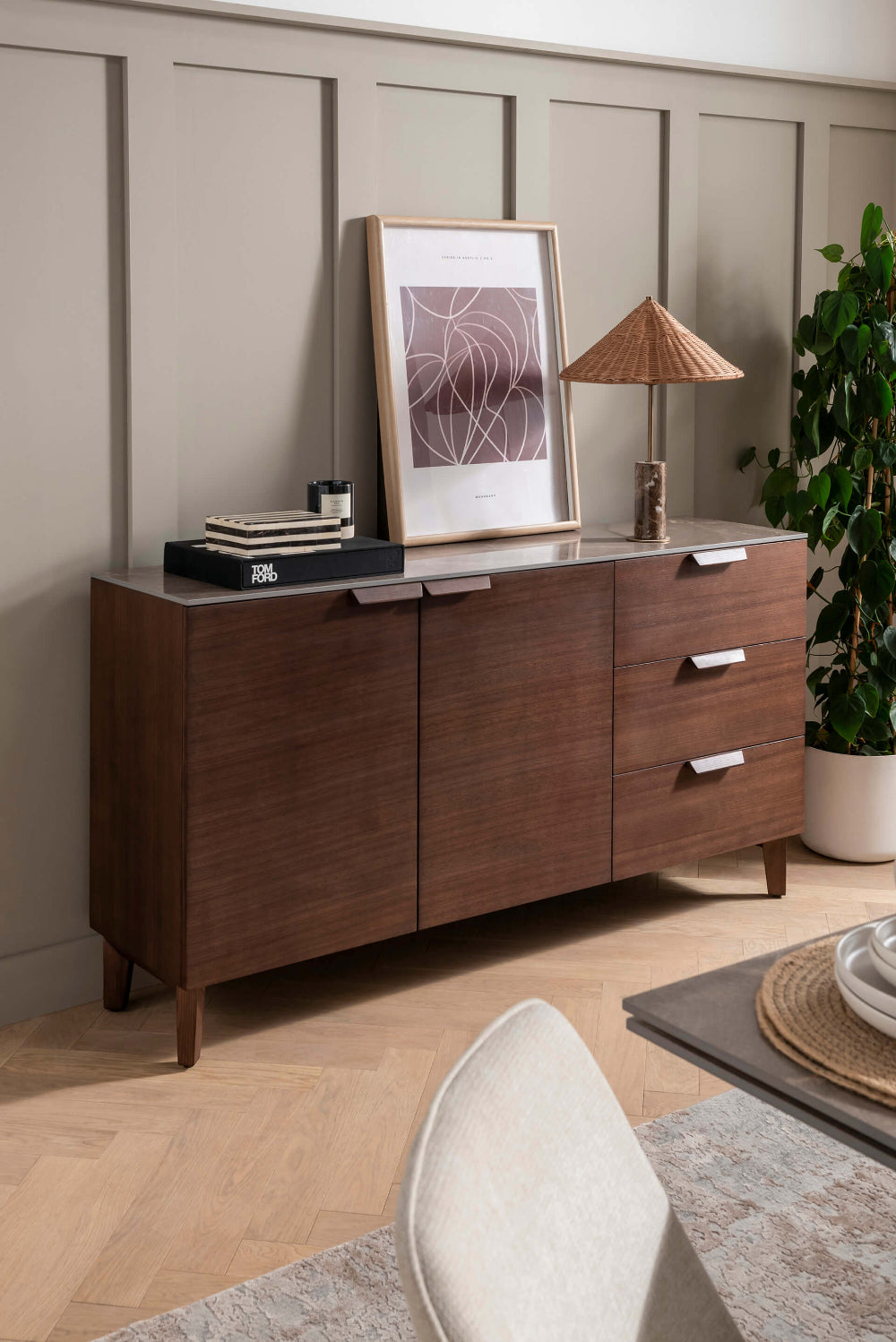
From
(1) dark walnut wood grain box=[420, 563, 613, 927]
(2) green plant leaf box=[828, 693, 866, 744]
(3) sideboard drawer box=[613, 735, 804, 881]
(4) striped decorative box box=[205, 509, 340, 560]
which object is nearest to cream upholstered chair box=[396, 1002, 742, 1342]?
(4) striped decorative box box=[205, 509, 340, 560]

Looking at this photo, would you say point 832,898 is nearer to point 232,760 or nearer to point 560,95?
point 232,760

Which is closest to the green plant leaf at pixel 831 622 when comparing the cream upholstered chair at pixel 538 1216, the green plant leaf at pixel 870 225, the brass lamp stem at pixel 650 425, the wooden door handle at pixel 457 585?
the brass lamp stem at pixel 650 425

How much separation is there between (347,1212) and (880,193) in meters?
3.20

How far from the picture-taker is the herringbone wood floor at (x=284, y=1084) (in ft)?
6.68

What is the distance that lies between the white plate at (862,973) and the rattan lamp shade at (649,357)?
203cm

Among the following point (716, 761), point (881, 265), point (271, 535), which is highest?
point (881, 265)

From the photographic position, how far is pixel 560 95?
3238 mm

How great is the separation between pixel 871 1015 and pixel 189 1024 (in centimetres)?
173

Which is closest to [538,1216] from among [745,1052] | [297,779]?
[745,1052]

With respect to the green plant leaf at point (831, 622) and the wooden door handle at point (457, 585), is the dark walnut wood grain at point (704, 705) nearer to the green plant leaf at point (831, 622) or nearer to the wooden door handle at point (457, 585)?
the green plant leaf at point (831, 622)

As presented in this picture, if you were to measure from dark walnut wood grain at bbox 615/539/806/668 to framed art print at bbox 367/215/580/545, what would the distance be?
1.18ft

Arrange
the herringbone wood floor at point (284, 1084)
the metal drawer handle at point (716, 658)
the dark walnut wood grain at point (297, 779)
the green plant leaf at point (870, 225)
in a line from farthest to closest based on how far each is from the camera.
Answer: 1. the green plant leaf at point (870, 225)
2. the metal drawer handle at point (716, 658)
3. the dark walnut wood grain at point (297, 779)
4. the herringbone wood floor at point (284, 1084)

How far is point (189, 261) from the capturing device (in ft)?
9.09

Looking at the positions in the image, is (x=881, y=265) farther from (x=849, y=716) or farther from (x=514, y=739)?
(x=514, y=739)
